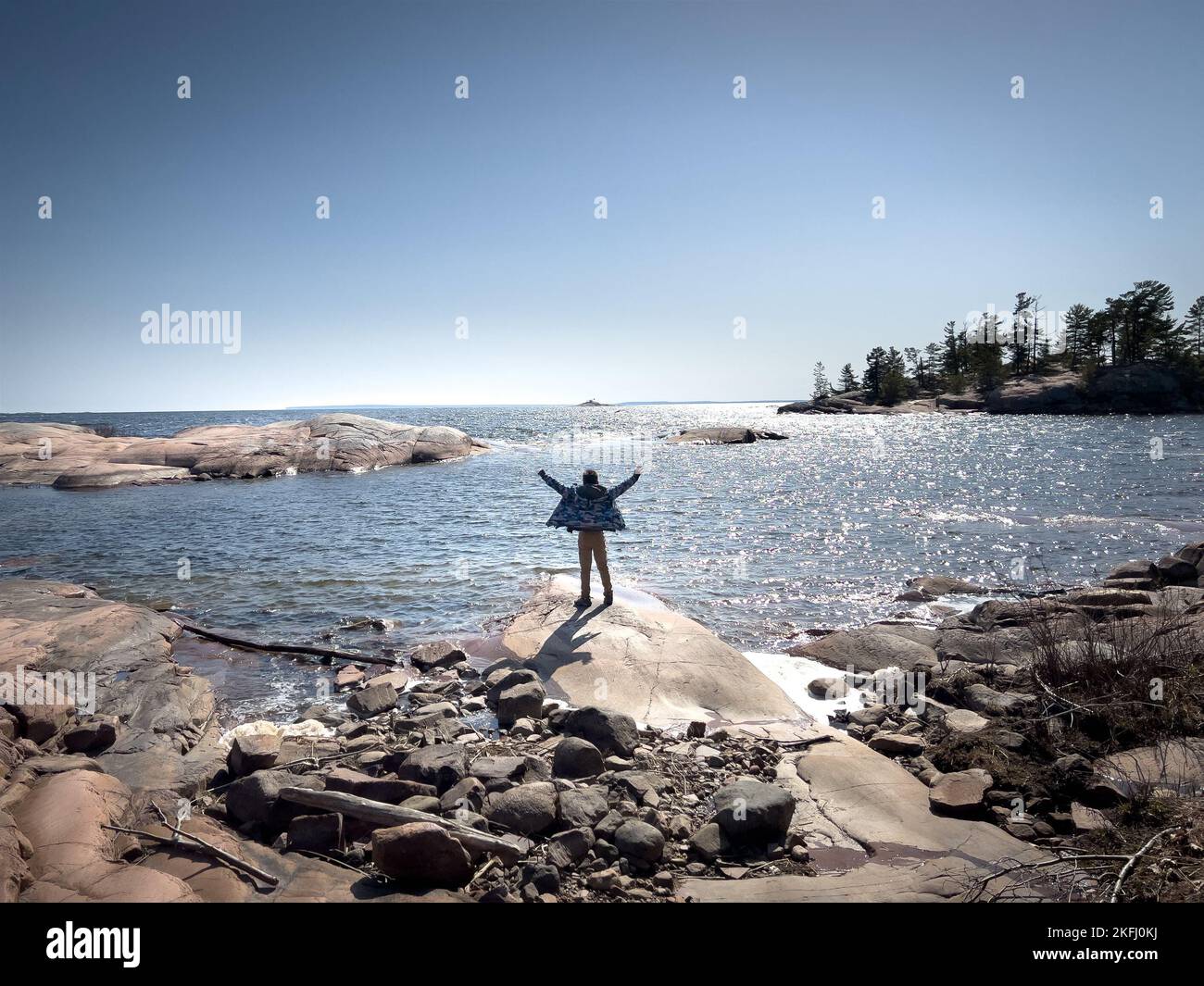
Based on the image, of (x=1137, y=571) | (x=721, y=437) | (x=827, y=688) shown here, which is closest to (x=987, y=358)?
(x=721, y=437)

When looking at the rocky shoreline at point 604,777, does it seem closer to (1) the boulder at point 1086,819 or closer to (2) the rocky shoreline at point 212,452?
(1) the boulder at point 1086,819

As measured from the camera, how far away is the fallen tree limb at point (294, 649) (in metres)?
10.6

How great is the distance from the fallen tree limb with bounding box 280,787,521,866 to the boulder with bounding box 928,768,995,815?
394cm

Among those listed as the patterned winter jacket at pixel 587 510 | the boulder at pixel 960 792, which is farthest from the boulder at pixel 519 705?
the boulder at pixel 960 792

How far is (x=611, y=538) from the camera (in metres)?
22.3

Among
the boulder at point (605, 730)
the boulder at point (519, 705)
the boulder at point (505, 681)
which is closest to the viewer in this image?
the boulder at point (605, 730)

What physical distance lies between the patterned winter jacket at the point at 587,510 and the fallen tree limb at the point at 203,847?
657 centimetres

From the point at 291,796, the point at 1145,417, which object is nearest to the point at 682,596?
the point at 291,796

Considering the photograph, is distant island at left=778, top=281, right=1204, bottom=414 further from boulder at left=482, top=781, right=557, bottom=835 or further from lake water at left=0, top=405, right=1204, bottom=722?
boulder at left=482, top=781, right=557, bottom=835

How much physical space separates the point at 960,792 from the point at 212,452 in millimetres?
42775

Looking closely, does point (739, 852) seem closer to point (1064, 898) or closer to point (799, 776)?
point (799, 776)

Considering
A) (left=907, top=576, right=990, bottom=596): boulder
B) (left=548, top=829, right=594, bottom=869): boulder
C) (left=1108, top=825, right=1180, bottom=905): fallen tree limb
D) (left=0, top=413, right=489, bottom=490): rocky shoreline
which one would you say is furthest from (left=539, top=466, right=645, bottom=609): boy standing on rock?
(left=0, top=413, right=489, bottom=490): rocky shoreline

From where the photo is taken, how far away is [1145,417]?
78.9 meters
